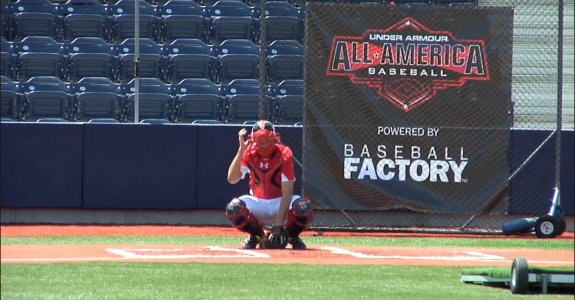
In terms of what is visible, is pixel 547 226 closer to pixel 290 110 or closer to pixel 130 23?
pixel 290 110

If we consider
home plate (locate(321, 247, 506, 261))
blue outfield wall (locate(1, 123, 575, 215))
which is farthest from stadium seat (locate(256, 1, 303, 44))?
home plate (locate(321, 247, 506, 261))

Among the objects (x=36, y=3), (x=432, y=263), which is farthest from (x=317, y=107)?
(x=36, y=3)

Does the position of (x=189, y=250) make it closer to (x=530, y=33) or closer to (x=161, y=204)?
(x=161, y=204)

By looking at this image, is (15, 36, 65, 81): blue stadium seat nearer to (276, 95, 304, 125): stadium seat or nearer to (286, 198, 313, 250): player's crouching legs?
(276, 95, 304, 125): stadium seat

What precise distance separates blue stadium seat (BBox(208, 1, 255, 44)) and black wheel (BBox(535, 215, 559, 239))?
625 centimetres

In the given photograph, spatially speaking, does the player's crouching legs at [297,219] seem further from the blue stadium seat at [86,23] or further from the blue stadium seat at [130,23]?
the blue stadium seat at [86,23]

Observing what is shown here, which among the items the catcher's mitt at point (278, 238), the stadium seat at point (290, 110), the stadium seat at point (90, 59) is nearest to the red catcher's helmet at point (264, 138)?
the catcher's mitt at point (278, 238)

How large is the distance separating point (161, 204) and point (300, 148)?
193cm

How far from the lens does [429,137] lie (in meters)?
11.0

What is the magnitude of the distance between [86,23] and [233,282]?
9557 millimetres

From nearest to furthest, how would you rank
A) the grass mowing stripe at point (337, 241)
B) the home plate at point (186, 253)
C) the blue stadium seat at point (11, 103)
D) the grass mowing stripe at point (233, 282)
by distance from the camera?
the grass mowing stripe at point (233, 282) → the home plate at point (186, 253) → the grass mowing stripe at point (337, 241) → the blue stadium seat at point (11, 103)

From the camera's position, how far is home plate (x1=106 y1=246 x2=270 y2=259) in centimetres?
802

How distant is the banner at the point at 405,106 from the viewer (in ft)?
36.1

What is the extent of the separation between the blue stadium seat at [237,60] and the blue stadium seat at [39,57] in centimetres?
247
